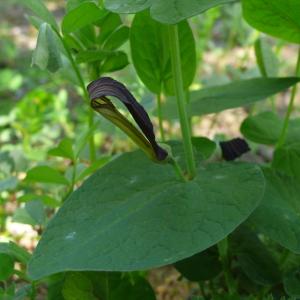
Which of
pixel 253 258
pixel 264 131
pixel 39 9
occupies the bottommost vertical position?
pixel 253 258

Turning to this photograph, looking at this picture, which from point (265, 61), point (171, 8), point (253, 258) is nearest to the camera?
point (171, 8)

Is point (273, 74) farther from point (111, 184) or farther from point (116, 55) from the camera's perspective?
point (111, 184)

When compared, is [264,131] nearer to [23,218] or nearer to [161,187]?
[161,187]

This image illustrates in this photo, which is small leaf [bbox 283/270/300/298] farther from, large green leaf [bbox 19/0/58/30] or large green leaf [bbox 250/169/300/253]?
large green leaf [bbox 19/0/58/30]

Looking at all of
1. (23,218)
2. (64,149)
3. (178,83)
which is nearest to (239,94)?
(178,83)

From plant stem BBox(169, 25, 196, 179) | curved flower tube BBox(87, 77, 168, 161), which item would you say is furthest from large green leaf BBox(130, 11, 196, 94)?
curved flower tube BBox(87, 77, 168, 161)

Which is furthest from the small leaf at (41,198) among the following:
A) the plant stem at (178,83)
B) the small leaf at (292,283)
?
the small leaf at (292,283)
